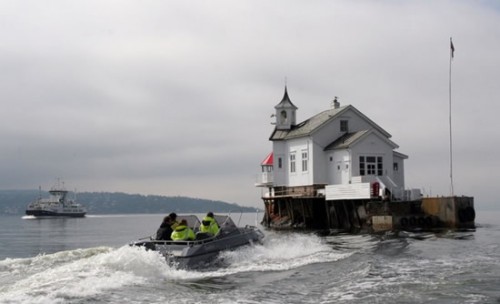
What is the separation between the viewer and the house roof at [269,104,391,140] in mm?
51741

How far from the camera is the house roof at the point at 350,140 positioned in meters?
48.8

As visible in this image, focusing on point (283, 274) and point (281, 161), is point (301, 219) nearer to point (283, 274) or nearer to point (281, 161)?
point (281, 161)

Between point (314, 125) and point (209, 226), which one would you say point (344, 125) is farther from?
point (209, 226)

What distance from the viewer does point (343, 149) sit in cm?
4944

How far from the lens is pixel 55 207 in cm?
14312

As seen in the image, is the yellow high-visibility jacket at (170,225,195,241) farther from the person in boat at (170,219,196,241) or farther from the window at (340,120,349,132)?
the window at (340,120,349,132)

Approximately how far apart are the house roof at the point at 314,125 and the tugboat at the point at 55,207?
311 feet

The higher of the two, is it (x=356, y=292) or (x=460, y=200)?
(x=460, y=200)

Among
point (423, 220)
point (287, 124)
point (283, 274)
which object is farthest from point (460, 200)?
point (283, 274)

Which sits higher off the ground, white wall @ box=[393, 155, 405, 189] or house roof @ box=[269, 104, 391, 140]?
house roof @ box=[269, 104, 391, 140]

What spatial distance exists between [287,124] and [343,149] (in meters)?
8.29

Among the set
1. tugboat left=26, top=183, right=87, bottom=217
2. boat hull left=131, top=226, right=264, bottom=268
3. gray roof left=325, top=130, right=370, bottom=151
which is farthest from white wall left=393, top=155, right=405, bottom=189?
tugboat left=26, top=183, right=87, bottom=217

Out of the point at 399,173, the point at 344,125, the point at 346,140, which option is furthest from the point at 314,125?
the point at 399,173

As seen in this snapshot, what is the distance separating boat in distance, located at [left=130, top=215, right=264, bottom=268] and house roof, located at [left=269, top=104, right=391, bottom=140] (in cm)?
2691
